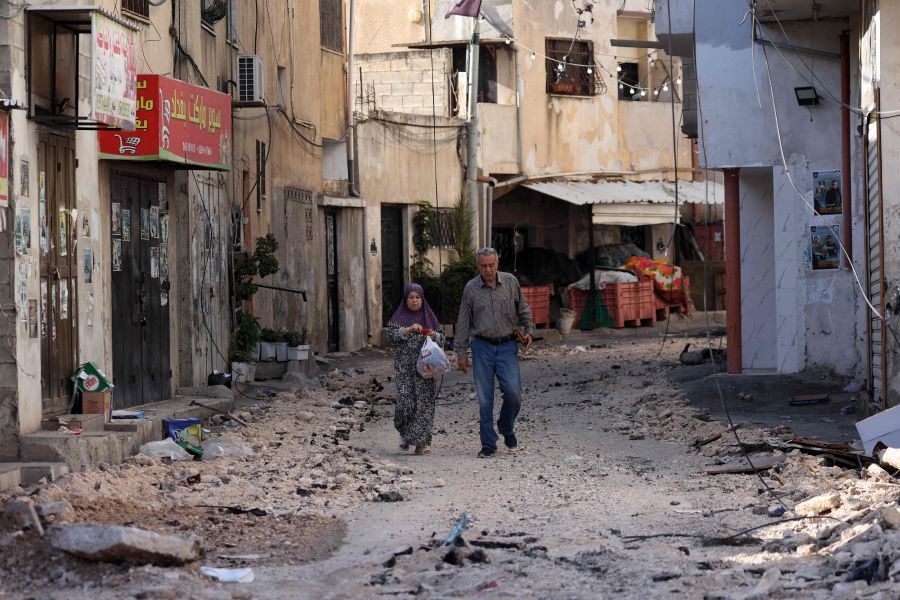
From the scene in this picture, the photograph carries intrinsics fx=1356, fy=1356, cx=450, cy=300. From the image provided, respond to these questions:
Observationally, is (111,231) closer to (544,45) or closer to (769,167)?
(769,167)

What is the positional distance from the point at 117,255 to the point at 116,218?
1.14 feet

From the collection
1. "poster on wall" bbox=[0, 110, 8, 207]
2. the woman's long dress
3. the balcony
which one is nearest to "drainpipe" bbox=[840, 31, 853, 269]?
the woman's long dress

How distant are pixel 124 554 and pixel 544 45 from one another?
26319mm

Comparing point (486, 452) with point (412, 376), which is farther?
point (412, 376)

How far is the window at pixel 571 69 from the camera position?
3164cm

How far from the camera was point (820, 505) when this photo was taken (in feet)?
25.3

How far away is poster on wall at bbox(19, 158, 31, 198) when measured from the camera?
980 cm

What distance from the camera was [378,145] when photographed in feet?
84.8

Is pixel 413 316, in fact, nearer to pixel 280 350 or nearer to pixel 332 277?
pixel 280 350

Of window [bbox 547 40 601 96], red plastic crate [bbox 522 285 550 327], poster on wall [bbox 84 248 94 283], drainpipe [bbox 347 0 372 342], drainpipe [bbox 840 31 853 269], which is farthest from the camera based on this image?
window [bbox 547 40 601 96]

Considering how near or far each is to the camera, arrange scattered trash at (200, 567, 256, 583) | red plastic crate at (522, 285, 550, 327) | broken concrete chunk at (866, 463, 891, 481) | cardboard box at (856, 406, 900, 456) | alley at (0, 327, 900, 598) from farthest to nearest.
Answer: red plastic crate at (522, 285, 550, 327) → cardboard box at (856, 406, 900, 456) → broken concrete chunk at (866, 463, 891, 481) → scattered trash at (200, 567, 256, 583) → alley at (0, 327, 900, 598)

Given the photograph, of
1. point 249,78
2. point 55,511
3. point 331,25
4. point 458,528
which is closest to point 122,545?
point 55,511

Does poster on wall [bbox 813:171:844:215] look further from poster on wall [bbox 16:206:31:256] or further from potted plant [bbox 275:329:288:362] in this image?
poster on wall [bbox 16:206:31:256]

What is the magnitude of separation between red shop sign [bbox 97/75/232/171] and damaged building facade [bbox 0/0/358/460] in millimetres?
20
